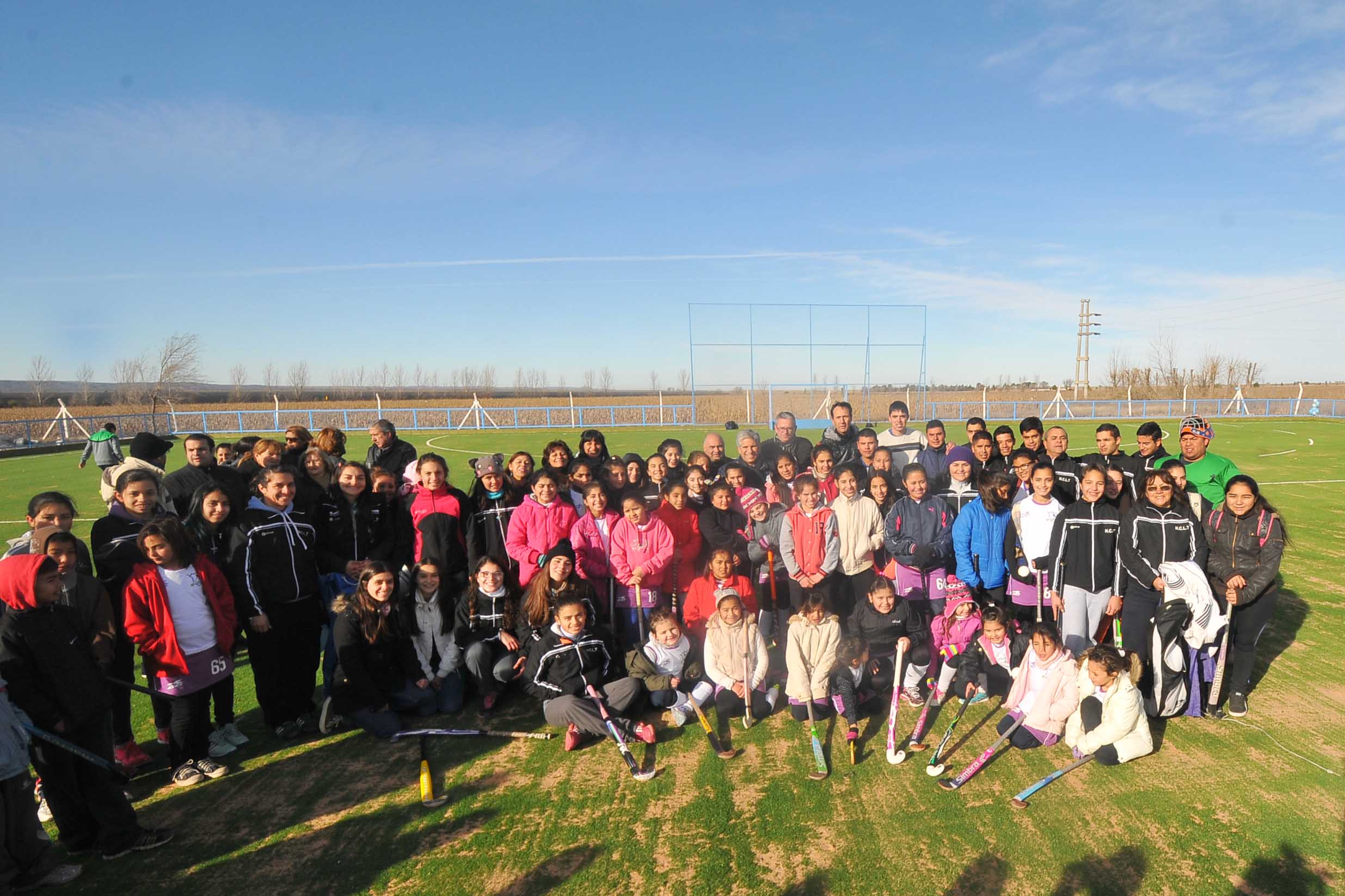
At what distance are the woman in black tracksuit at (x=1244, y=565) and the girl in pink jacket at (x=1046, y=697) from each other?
1.25 meters

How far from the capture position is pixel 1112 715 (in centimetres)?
420

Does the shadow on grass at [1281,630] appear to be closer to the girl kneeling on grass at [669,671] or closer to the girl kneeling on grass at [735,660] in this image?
the girl kneeling on grass at [735,660]

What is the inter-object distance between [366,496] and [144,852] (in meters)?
2.60

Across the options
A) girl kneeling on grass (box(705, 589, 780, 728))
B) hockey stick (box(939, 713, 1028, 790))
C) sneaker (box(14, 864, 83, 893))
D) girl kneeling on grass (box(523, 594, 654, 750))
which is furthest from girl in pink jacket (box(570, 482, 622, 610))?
sneaker (box(14, 864, 83, 893))

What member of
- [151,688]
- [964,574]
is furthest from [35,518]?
[964,574]

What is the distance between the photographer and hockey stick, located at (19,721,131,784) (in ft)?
10.8

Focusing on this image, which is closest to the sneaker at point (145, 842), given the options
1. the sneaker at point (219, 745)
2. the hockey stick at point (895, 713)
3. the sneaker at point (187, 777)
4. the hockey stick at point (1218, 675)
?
the sneaker at point (187, 777)

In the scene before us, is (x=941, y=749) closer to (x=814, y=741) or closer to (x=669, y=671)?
(x=814, y=741)

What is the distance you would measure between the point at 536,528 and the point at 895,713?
117 inches

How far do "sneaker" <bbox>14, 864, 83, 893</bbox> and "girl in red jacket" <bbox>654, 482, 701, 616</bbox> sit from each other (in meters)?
3.90

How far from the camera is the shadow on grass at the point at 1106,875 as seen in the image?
3.19 metres

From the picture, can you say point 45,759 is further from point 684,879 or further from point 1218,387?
point 1218,387

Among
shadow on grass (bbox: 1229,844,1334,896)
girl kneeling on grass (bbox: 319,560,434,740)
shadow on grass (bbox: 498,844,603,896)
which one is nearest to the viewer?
shadow on grass (bbox: 1229,844,1334,896)

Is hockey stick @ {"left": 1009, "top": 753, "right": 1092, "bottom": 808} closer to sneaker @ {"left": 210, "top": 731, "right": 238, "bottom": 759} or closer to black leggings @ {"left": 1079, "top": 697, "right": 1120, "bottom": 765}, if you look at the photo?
black leggings @ {"left": 1079, "top": 697, "right": 1120, "bottom": 765}
